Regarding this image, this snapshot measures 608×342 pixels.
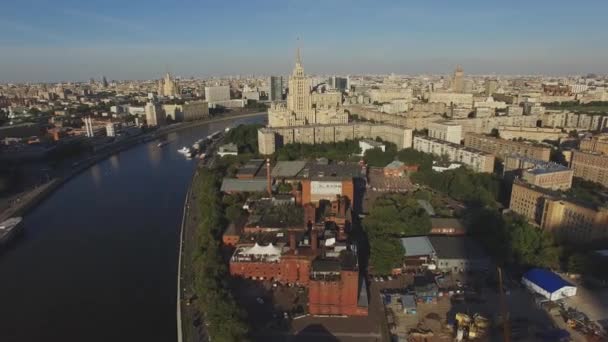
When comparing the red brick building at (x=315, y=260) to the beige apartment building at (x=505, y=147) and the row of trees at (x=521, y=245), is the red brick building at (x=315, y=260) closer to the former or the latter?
the row of trees at (x=521, y=245)

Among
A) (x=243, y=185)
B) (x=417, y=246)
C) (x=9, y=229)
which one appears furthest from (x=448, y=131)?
(x=9, y=229)

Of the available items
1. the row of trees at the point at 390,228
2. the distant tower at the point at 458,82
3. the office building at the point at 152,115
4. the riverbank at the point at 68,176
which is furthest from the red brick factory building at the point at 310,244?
the distant tower at the point at 458,82

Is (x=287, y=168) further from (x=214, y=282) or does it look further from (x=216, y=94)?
(x=216, y=94)

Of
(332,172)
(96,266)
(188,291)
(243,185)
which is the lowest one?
(96,266)

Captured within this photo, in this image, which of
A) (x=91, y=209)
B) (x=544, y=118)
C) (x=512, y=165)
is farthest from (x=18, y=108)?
(x=544, y=118)

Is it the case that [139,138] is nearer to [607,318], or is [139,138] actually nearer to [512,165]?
[512,165]

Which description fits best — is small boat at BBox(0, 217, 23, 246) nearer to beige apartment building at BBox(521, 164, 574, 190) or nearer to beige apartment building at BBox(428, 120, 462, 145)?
beige apartment building at BBox(521, 164, 574, 190)
